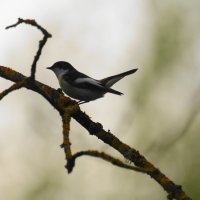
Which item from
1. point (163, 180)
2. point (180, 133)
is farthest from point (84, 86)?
point (163, 180)

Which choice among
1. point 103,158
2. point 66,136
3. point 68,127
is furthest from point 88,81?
point 103,158

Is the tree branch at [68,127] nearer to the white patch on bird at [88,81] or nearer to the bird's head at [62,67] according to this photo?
the white patch on bird at [88,81]

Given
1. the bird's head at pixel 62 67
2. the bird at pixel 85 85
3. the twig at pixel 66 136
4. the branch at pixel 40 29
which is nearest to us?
the twig at pixel 66 136

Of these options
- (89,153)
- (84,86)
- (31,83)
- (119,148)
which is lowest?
(89,153)

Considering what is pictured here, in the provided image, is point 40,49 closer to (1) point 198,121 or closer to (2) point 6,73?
(2) point 6,73

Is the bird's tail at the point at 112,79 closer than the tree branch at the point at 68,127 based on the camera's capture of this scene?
No

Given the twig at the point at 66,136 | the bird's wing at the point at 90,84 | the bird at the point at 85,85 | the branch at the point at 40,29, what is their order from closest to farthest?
the twig at the point at 66,136 < the branch at the point at 40,29 < the bird's wing at the point at 90,84 < the bird at the point at 85,85

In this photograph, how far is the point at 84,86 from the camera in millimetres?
7254

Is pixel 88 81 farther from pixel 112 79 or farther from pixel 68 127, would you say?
pixel 68 127

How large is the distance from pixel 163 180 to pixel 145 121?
561 centimetres

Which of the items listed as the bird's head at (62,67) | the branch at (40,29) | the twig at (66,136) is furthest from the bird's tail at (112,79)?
the branch at (40,29)

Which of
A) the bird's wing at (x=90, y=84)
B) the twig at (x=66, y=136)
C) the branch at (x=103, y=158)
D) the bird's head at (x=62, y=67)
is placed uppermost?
the bird's head at (x=62, y=67)

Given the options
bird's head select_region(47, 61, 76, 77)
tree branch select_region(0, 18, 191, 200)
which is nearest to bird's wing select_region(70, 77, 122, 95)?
bird's head select_region(47, 61, 76, 77)

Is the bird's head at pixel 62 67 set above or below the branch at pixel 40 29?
above
